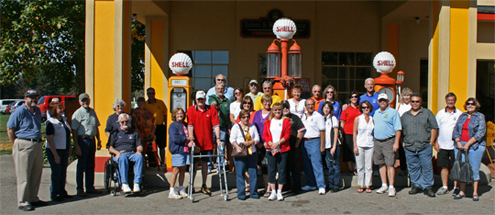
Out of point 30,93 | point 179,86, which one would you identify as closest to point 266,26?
point 179,86

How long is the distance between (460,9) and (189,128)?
5.96 m

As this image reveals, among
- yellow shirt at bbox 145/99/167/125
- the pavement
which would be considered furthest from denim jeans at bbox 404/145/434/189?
yellow shirt at bbox 145/99/167/125

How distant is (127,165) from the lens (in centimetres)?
667

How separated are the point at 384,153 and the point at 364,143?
38 centimetres

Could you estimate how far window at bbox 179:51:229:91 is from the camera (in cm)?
1181

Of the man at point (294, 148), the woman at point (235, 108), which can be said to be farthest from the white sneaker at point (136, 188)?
the man at point (294, 148)

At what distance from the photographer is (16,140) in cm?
578

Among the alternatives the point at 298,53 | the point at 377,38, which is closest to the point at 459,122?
the point at 298,53

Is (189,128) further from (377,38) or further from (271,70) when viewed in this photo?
(377,38)

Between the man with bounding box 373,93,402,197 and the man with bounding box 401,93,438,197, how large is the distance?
0.80ft

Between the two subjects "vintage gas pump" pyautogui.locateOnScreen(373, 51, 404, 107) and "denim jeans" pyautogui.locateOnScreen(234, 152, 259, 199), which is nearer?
"denim jeans" pyautogui.locateOnScreen(234, 152, 259, 199)

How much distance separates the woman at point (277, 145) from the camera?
6.38 m

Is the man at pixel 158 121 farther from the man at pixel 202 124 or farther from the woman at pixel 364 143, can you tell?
the woman at pixel 364 143

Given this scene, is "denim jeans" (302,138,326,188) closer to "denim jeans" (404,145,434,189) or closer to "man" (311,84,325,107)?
"man" (311,84,325,107)
